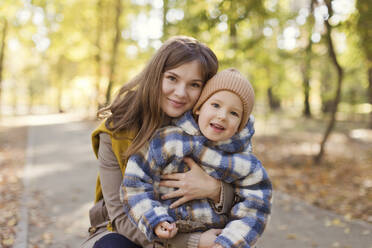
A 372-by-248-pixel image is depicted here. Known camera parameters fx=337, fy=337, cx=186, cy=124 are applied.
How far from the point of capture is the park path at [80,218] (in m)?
4.48

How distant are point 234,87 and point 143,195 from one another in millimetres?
915

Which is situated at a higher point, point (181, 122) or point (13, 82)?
point (181, 122)

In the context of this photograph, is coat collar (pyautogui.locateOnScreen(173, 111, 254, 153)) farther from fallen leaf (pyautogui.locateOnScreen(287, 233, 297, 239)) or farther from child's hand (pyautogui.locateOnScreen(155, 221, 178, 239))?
fallen leaf (pyautogui.locateOnScreen(287, 233, 297, 239))

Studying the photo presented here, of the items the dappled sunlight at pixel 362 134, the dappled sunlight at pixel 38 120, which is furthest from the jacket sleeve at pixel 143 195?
the dappled sunlight at pixel 38 120

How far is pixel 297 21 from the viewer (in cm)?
873

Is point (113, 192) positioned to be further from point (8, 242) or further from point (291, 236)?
point (291, 236)

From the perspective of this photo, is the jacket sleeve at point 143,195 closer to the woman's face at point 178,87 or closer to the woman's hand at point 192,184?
the woman's hand at point 192,184

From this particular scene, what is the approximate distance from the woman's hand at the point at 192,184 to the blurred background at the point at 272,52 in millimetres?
3439

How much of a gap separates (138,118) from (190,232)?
87 centimetres

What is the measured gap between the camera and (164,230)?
2.01m

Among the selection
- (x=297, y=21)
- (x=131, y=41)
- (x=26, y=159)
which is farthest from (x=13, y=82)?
(x=297, y=21)

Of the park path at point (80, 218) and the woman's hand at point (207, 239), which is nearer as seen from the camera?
the woman's hand at point (207, 239)

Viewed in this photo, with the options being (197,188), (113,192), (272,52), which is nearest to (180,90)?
(197,188)

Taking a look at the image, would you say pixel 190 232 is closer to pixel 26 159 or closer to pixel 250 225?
pixel 250 225
